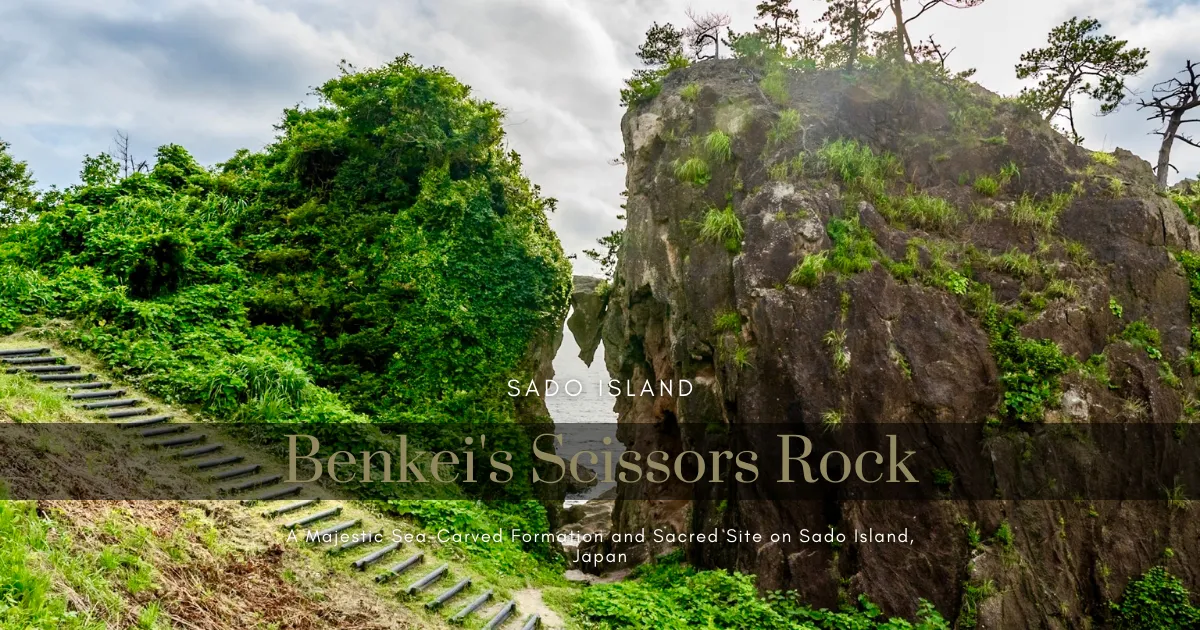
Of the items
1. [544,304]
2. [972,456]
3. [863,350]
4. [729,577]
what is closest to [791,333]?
[863,350]

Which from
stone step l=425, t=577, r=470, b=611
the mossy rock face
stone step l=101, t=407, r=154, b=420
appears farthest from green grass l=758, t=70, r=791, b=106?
stone step l=101, t=407, r=154, b=420

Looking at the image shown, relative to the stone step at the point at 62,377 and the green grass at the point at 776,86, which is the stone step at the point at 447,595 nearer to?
the stone step at the point at 62,377

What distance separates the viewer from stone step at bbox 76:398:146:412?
29.5ft

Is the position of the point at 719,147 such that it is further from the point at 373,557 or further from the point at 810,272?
the point at 373,557

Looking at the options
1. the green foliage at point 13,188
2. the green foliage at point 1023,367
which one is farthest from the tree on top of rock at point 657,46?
the green foliage at point 13,188

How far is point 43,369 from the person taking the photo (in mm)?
9727

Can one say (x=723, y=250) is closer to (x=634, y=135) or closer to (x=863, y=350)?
(x=863, y=350)

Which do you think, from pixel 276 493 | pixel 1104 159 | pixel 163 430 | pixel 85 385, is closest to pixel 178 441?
pixel 163 430

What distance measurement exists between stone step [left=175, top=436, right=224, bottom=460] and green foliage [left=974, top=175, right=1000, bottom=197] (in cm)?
1531

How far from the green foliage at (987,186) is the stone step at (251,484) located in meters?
14.6

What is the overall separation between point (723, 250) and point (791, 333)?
250cm

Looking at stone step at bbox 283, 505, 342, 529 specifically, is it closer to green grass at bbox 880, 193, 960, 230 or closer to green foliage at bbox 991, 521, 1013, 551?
green foliage at bbox 991, 521, 1013, 551

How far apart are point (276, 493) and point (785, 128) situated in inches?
474

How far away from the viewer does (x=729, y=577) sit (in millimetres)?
10180
